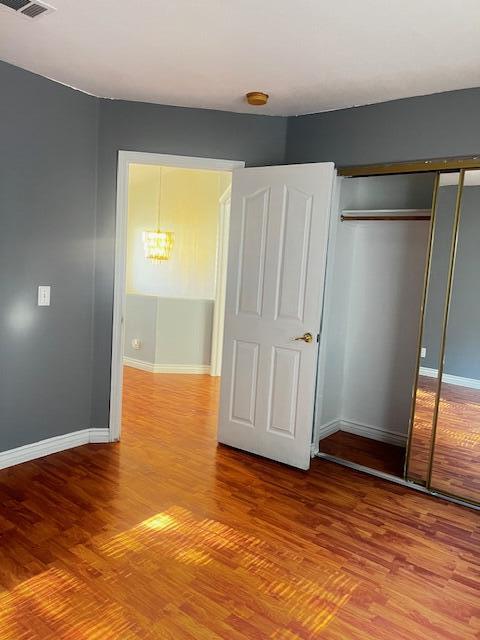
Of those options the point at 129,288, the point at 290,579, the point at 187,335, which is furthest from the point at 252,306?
the point at 129,288

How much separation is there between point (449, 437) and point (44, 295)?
9.22 ft

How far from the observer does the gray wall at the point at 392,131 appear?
288 centimetres

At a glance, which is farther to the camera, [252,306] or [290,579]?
[252,306]

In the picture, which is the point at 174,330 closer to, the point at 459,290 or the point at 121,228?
the point at 121,228

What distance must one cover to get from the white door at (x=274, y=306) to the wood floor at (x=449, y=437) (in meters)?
0.71

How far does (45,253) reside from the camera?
10.5 ft

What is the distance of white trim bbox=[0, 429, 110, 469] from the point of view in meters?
3.15

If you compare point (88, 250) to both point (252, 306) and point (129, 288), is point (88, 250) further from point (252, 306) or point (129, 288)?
point (129, 288)

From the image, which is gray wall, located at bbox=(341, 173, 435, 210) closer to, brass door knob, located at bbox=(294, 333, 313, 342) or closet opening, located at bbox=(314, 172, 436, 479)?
closet opening, located at bbox=(314, 172, 436, 479)

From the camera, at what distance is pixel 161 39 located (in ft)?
7.98

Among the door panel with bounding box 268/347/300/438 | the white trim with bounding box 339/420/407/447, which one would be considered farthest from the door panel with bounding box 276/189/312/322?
the white trim with bounding box 339/420/407/447

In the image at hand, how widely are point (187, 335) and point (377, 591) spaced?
4.51m

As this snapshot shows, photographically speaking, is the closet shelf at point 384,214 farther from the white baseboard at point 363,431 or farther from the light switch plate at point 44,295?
the light switch plate at point 44,295

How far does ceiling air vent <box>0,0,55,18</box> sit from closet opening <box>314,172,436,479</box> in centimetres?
211
